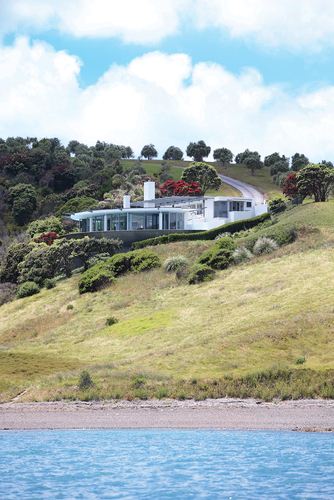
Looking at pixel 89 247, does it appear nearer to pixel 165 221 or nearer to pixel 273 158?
pixel 165 221

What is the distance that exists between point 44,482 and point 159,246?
141 ft

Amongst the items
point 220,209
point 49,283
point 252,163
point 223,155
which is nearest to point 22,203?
point 220,209

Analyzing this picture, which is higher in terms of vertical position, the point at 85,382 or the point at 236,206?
the point at 236,206

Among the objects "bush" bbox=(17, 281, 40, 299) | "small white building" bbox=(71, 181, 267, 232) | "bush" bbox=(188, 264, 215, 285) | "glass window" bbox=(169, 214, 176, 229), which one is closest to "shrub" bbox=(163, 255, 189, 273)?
"bush" bbox=(188, 264, 215, 285)

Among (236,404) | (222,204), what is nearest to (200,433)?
(236,404)

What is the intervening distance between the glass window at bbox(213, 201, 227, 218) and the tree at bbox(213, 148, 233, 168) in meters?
Answer: 91.0

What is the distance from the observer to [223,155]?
158 m

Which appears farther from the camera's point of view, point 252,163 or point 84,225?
point 252,163

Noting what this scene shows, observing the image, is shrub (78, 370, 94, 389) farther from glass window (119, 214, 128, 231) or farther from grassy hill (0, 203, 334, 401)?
glass window (119, 214, 128, 231)

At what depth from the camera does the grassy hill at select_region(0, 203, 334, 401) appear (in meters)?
22.0

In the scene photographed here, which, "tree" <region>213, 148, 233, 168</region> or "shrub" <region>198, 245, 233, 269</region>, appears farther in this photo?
"tree" <region>213, 148, 233, 168</region>

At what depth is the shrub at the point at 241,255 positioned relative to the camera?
157ft

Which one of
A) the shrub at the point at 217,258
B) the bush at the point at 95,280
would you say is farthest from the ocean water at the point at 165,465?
the bush at the point at 95,280

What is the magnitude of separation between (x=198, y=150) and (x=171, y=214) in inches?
3786
